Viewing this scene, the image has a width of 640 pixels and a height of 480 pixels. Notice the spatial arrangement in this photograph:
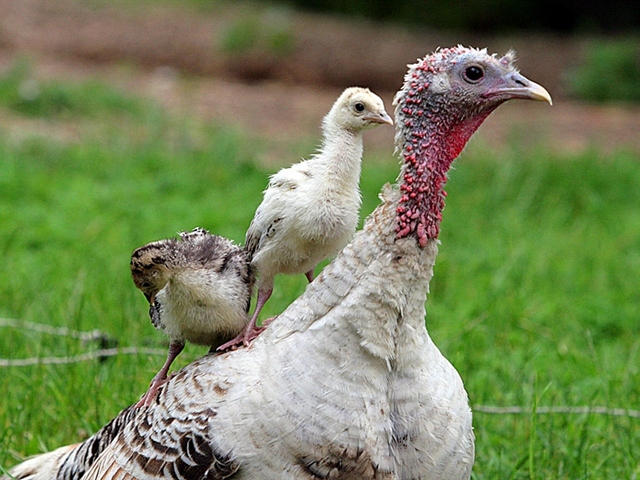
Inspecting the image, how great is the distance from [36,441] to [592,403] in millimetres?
2335

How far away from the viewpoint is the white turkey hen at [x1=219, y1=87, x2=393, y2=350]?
9.93 feet

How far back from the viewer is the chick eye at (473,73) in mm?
2814

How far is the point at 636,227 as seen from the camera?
7500 millimetres

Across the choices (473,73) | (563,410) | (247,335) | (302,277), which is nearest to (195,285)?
(247,335)

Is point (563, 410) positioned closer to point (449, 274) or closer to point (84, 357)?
point (84, 357)

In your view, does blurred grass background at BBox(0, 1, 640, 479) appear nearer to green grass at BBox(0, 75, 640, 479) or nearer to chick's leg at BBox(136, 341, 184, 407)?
green grass at BBox(0, 75, 640, 479)

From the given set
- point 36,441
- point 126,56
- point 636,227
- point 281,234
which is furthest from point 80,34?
point 281,234

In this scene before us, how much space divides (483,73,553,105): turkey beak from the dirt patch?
7504 millimetres

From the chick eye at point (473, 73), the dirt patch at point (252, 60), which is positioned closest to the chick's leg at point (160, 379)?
the chick eye at point (473, 73)

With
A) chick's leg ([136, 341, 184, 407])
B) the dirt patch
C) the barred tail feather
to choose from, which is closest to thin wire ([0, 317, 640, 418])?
the barred tail feather

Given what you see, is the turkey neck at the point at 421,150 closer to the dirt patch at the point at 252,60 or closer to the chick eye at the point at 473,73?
the chick eye at the point at 473,73

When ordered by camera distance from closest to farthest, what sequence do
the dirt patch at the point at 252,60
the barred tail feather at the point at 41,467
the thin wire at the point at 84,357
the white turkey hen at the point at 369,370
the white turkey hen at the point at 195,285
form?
the white turkey hen at the point at 369,370 → the white turkey hen at the point at 195,285 → the barred tail feather at the point at 41,467 → the thin wire at the point at 84,357 → the dirt patch at the point at 252,60

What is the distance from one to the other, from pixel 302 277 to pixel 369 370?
2.67m

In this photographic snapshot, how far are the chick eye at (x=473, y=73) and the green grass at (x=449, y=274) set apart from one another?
58.3 inches
